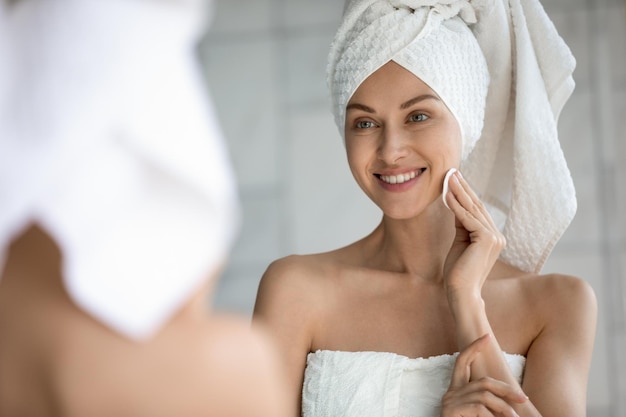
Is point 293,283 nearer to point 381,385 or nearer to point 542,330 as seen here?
point 381,385

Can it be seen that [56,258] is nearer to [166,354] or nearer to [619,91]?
[166,354]

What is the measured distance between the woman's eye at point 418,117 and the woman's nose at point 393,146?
5cm

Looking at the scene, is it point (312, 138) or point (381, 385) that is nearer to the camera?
point (381, 385)

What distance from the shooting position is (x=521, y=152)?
227 centimetres

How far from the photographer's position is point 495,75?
A: 2.33 meters

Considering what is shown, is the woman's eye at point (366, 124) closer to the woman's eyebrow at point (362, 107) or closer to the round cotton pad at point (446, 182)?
the woman's eyebrow at point (362, 107)

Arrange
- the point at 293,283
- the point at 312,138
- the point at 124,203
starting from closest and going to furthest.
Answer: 1. the point at 124,203
2. the point at 293,283
3. the point at 312,138

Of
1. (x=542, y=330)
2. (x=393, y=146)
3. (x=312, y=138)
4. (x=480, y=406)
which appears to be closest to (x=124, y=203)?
(x=480, y=406)

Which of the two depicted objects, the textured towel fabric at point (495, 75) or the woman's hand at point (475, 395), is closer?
the woman's hand at point (475, 395)

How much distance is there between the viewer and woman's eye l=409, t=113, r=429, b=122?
2135 mm

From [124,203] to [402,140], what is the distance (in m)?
1.49

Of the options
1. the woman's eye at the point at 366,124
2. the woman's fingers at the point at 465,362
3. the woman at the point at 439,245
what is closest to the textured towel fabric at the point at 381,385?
the woman at the point at 439,245

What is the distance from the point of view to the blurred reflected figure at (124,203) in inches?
25.8

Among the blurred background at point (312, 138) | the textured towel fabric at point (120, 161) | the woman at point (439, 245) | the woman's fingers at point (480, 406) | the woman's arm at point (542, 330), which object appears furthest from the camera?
the blurred background at point (312, 138)
